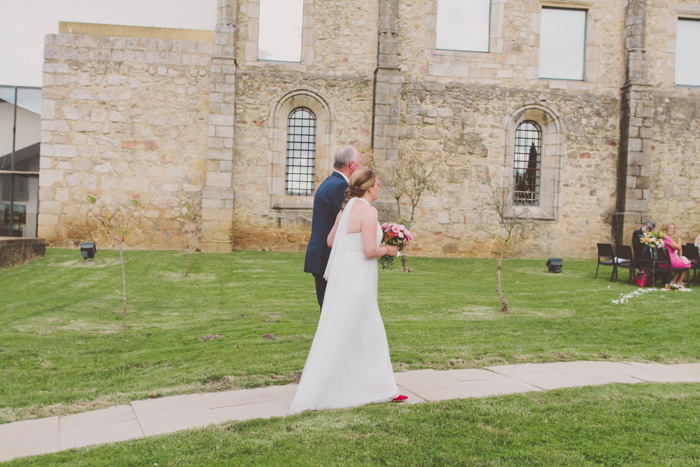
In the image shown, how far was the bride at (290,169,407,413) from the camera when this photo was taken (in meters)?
3.97

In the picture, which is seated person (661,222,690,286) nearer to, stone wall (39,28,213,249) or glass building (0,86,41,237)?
stone wall (39,28,213,249)

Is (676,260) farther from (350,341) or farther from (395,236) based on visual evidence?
(350,341)

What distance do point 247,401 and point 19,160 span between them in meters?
18.2

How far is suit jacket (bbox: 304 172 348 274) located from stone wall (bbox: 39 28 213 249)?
12679 millimetres

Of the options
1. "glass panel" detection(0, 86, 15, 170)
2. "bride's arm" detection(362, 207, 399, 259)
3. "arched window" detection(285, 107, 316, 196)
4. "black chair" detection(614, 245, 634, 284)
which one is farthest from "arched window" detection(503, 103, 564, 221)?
"glass panel" detection(0, 86, 15, 170)

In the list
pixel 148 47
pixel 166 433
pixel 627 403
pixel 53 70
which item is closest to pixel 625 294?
pixel 627 403

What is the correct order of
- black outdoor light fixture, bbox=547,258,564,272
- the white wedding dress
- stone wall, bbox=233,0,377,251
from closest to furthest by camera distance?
the white wedding dress
black outdoor light fixture, bbox=547,258,564,272
stone wall, bbox=233,0,377,251

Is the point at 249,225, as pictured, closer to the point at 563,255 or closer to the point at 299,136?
the point at 299,136

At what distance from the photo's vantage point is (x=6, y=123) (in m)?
18.5

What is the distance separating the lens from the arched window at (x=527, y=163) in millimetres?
18297

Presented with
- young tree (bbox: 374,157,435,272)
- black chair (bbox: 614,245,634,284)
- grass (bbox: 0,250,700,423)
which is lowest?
grass (bbox: 0,250,700,423)

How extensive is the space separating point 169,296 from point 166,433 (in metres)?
7.16

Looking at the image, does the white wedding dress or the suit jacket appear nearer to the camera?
the white wedding dress

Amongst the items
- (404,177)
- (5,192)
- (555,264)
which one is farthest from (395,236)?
(5,192)
